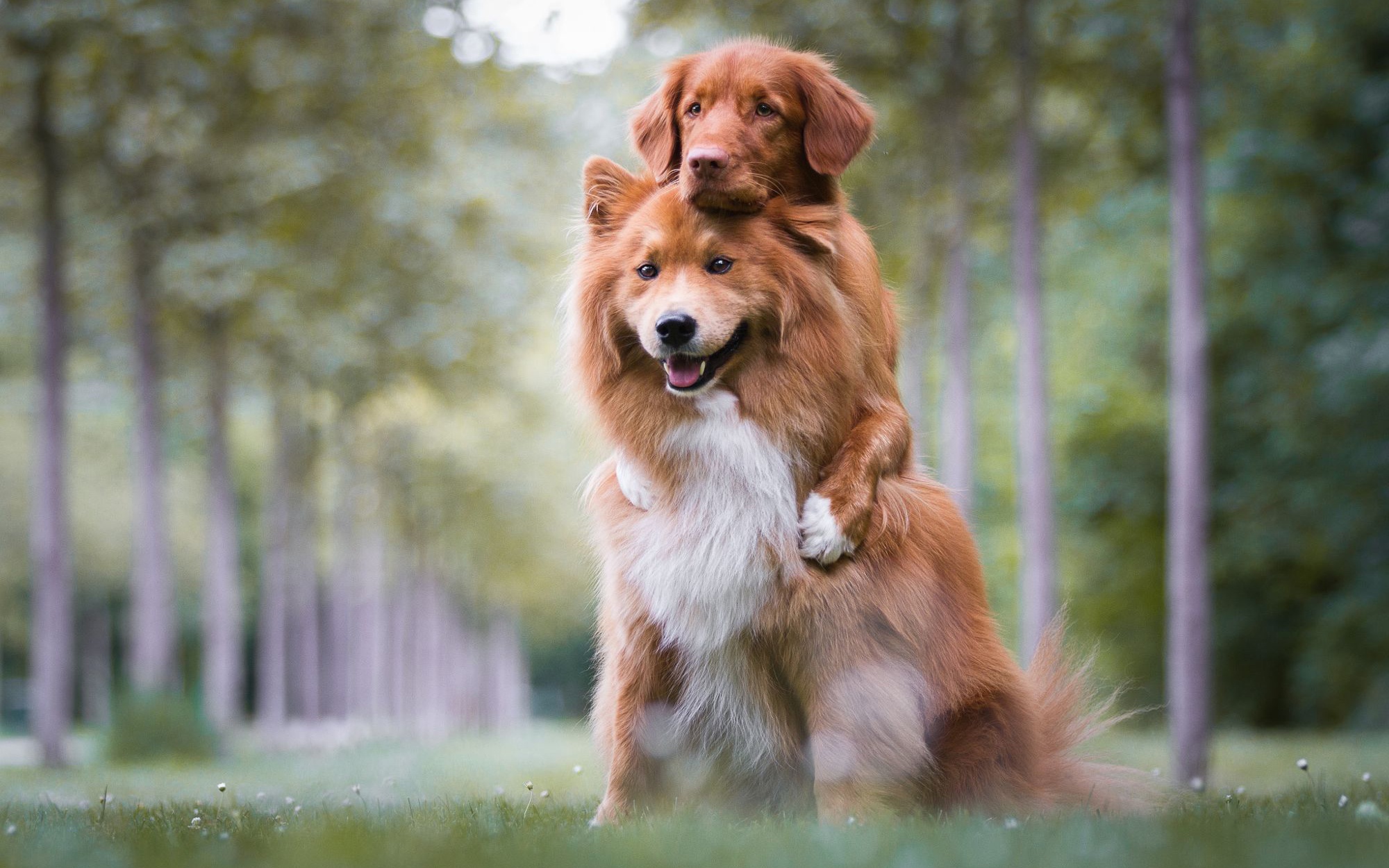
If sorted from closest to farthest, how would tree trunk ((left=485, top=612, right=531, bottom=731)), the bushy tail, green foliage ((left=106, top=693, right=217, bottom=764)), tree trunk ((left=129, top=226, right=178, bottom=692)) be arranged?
the bushy tail, green foliage ((left=106, top=693, right=217, bottom=764)), tree trunk ((left=129, top=226, right=178, bottom=692)), tree trunk ((left=485, top=612, right=531, bottom=731))

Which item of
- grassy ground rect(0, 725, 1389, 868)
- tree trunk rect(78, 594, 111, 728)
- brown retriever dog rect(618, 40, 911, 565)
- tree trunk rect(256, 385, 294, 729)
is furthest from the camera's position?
tree trunk rect(78, 594, 111, 728)

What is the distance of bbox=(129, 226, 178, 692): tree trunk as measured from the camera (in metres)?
12.9

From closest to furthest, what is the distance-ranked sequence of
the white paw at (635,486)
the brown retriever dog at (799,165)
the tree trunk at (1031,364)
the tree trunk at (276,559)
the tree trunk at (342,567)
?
1. the brown retriever dog at (799,165)
2. the white paw at (635,486)
3. the tree trunk at (1031,364)
4. the tree trunk at (276,559)
5. the tree trunk at (342,567)

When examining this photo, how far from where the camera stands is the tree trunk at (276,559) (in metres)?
17.5

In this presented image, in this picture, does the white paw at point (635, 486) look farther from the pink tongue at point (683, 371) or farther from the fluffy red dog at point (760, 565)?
the pink tongue at point (683, 371)

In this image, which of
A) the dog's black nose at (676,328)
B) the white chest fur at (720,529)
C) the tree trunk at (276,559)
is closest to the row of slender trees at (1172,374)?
the white chest fur at (720,529)

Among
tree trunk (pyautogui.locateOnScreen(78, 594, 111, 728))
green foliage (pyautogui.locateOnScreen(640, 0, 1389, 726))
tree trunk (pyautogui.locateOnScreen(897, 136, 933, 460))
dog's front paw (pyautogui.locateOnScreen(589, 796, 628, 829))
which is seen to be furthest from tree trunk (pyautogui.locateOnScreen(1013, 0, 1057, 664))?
tree trunk (pyautogui.locateOnScreen(78, 594, 111, 728))

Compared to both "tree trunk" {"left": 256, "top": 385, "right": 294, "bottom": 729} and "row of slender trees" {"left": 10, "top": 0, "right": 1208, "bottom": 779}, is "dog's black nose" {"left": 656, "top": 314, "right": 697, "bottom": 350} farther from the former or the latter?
"tree trunk" {"left": 256, "top": 385, "right": 294, "bottom": 729}

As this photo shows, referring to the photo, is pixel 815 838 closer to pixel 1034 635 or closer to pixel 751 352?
pixel 751 352

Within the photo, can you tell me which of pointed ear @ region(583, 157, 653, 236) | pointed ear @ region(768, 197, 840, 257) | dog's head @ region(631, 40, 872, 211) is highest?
dog's head @ region(631, 40, 872, 211)

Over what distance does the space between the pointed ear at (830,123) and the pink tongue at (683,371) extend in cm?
76

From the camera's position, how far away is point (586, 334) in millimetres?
4332

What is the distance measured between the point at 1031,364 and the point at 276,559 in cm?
1138

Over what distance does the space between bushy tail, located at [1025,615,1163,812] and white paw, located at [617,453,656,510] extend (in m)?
1.51
